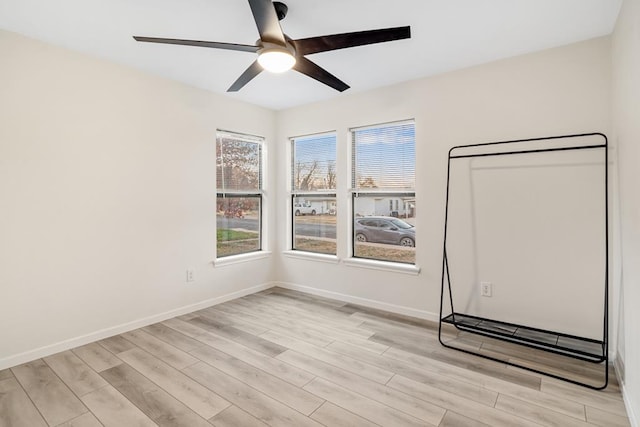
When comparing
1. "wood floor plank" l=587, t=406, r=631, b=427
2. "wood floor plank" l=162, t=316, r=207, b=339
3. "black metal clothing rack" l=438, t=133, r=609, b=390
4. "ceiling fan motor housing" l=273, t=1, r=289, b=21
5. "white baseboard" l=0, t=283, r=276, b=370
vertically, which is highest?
"ceiling fan motor housing" l=273, t=1, r=289, b=21

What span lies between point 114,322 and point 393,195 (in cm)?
300

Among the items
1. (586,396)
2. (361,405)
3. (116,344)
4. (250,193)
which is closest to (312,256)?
(250,193)

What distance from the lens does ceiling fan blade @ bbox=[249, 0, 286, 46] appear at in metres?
1.66

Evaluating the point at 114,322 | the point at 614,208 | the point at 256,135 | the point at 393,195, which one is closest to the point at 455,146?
the point at 393,195

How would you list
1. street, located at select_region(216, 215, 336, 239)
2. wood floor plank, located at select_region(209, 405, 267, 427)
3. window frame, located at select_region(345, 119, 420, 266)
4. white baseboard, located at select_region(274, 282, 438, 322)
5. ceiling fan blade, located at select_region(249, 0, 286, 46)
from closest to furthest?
ceiling fan blade, located at select_region(249, 0, 286, 46) → wood floor plank, located at select_region(209, 405, 267, 427) → white baseboard, located at select_region(274, 282, 438, 322) → window frame, located at select_region(345, 119, 420, 266) → street, located at select_region(216, 215, 336, 239)

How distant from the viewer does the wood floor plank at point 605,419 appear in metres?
1.86

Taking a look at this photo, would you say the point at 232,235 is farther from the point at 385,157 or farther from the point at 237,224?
the point at 385,157

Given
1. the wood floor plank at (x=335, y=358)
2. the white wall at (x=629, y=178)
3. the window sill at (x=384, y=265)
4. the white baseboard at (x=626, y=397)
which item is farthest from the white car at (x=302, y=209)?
the white baseboard at (x=626, y=397)

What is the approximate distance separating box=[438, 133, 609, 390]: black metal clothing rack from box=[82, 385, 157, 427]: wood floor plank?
87.1 inches

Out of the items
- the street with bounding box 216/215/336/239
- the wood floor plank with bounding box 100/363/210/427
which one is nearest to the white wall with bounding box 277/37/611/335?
the street with bounding box 216/215/336/239

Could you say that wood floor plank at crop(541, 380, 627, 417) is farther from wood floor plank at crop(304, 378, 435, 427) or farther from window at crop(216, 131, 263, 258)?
window at crop(216, 131, 263, 258)

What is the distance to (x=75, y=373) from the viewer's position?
2.41 metres

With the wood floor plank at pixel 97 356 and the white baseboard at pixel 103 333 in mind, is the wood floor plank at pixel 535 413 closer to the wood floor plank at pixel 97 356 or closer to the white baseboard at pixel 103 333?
the wood floor plank at pixel 97 356

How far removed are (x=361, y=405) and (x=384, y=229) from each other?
212 centimetres
